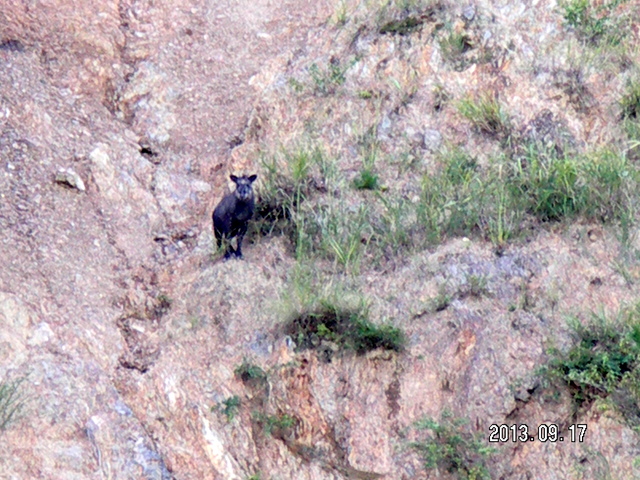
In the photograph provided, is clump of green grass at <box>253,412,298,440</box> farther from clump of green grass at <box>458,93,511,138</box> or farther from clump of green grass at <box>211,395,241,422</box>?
clump of green grass at <box>458,93,511,138</box>

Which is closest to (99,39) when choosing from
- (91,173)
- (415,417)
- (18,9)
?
(18,9)

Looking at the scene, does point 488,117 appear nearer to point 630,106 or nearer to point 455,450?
point 630,106

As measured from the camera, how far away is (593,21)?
9.69 metres

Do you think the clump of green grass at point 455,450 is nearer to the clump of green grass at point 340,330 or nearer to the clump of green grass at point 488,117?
the clump of green grass at point 340,330

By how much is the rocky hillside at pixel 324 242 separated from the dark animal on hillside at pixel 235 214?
0.17 m

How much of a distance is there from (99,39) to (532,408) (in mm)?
6272

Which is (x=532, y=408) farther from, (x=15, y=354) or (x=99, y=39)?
(x=99, y=39)

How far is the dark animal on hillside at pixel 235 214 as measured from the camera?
8.20m

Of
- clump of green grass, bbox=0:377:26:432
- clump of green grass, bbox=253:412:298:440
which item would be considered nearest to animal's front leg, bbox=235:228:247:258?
clump of green grass, bbox=253:412:298:440

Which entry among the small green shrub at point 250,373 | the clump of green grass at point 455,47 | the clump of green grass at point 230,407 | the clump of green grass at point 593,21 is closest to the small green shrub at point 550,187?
the clump of green grass at point 455,47

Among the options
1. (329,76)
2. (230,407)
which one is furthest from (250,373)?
(329,76)

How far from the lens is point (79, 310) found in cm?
746

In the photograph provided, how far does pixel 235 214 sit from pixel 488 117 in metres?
2.71

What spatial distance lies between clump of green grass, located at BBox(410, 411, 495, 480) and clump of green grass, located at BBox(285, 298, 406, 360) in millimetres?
713
